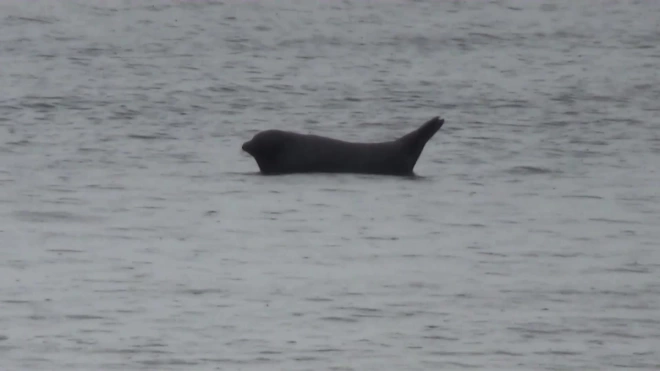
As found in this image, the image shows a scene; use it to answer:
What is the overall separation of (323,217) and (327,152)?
212 cm

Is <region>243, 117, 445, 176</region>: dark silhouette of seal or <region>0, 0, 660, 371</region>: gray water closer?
<region>0, 0, 660, 371</region>: gray water

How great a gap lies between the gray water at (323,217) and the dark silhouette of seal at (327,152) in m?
0.19

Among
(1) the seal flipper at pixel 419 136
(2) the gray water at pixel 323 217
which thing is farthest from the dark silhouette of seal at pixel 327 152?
(2) the gray water at pixel 323 217

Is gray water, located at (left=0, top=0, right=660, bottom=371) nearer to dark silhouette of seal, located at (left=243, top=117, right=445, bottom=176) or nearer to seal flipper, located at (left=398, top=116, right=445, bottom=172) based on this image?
dark silhouette of seal, located at (left=243, top=117, right=445, bottom=176)

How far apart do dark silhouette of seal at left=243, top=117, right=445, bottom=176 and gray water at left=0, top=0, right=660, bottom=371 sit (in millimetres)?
187

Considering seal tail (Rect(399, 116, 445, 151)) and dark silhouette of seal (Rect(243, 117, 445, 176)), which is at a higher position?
seal tail (Rect(399, 116, 445, 151))

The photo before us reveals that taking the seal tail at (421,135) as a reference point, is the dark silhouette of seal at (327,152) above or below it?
below

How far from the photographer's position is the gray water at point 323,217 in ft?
32.9

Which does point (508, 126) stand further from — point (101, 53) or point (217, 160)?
point (101, 53)

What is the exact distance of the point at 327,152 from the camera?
1659 centimetres

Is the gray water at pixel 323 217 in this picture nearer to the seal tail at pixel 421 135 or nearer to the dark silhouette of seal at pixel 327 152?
the dark silhouette of seal at pixel 327 152

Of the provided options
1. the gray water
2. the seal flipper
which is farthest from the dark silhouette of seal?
the gray water

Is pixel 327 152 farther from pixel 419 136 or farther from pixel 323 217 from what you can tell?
pixel 323 217

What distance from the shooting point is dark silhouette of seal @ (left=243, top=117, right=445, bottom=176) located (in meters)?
16.6
